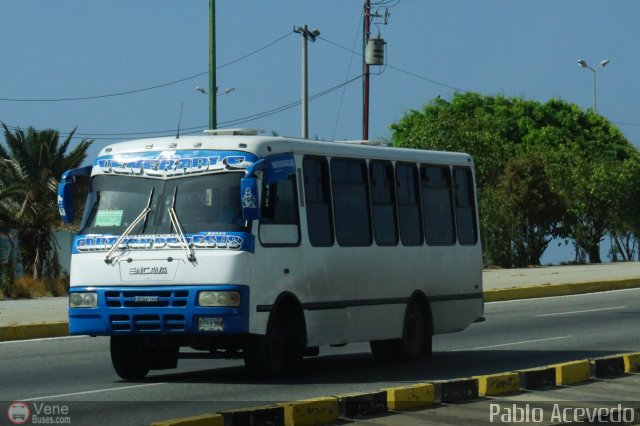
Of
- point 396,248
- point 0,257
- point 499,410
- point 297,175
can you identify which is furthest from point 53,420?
point 0,257

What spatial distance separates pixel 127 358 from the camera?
15.1 metres

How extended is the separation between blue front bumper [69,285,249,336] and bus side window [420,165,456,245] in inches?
186

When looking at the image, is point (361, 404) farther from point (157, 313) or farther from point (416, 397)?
point (157, 313)

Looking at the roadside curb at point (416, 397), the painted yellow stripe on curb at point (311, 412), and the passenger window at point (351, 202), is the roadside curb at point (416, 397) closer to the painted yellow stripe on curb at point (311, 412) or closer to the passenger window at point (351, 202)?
the painted yellow stripe on curb at point (311, 412)

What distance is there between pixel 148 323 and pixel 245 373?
6.77 feet

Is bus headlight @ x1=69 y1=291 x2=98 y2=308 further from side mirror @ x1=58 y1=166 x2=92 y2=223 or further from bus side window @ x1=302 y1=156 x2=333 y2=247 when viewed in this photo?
bus side window @ x1=302 y1=156 x2=333 y2=247

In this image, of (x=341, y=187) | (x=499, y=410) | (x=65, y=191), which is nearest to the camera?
(x=499, y=410)

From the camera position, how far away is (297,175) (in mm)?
15305

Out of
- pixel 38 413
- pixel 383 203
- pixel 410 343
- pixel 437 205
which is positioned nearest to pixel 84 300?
pixel 38 413

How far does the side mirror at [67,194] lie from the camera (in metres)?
15.0

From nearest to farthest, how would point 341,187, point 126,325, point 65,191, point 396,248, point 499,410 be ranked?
point 499,410 → point 126,325 → point 65,191 → point 341,187 → point 396,248

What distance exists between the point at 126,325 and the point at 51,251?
24.2 m

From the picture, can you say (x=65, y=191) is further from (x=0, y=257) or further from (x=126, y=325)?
(x=0, y=257)

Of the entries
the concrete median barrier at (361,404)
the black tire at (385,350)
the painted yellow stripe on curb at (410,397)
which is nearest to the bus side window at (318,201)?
the black tire at (385,350)
